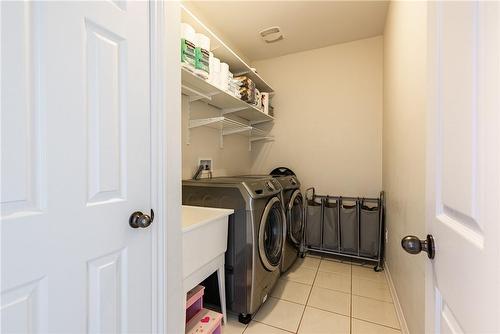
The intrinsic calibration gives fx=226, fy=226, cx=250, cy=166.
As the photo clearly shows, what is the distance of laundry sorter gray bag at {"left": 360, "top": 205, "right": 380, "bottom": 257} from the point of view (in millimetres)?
2410

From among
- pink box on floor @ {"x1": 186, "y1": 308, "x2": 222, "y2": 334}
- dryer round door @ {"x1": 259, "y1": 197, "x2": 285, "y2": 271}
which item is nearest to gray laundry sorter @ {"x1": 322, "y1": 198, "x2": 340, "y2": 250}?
dryer round door @ {"x1": 259, "y1": 197, "x2": 285, "y2": 271}

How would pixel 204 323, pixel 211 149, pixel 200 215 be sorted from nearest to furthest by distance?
pixel 204 323, pixel 200 215, pixel 211 149

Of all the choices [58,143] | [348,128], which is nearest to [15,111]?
[58,143]

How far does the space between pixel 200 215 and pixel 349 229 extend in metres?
1.85

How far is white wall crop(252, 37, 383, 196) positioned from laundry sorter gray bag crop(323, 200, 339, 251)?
31 centimetres

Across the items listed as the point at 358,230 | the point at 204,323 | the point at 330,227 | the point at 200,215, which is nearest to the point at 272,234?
the point at 200,215

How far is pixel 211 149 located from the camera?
7.97 ft

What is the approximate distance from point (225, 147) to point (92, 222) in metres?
2.06

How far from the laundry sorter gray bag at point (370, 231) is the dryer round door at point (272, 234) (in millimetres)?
1046

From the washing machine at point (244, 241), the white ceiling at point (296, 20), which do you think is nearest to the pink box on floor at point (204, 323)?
the washing machine at point (244, 241)

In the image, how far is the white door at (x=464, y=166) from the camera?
37 centimetres

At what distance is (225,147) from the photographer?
2.71 metres

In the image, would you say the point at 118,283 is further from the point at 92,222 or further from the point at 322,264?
the point at 322,264

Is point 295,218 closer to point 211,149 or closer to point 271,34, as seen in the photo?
point 211,149
